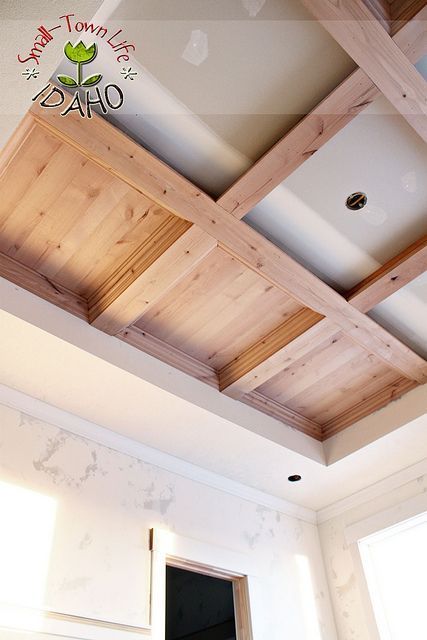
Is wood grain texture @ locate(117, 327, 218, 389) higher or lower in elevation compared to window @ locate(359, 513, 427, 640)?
higher

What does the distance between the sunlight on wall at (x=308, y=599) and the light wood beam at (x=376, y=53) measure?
8.32 feet

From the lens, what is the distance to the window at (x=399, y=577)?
315cm

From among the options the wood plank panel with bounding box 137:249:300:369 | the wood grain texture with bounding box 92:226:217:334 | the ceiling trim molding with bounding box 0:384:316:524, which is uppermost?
the wood plank panel with bounding box 137:249:300:369

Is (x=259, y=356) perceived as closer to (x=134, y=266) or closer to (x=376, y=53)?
(x=134, y=266)

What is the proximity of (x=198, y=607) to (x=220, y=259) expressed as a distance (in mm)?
3009

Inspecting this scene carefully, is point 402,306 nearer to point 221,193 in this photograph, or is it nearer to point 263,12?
point 221,193

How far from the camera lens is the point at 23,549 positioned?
236 centimetres

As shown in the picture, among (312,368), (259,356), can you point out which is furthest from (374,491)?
(259,356)

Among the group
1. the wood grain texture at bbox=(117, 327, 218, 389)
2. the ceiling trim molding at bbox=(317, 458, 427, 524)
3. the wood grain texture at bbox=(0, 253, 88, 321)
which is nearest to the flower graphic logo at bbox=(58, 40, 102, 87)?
the wood grain texture at bbox=(0, 253, 88, 321)

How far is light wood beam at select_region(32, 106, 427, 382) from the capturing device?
6.53 ft

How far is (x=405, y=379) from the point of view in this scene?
314 cm

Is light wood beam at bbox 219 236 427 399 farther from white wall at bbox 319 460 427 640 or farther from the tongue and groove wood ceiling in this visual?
white wall at bbox 319 460 427 640

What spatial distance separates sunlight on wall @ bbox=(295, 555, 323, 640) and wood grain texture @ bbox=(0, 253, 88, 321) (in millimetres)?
1978

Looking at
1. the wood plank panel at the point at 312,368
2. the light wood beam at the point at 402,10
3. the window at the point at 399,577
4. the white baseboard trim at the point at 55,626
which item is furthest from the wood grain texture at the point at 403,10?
the window at the point at 399,577
